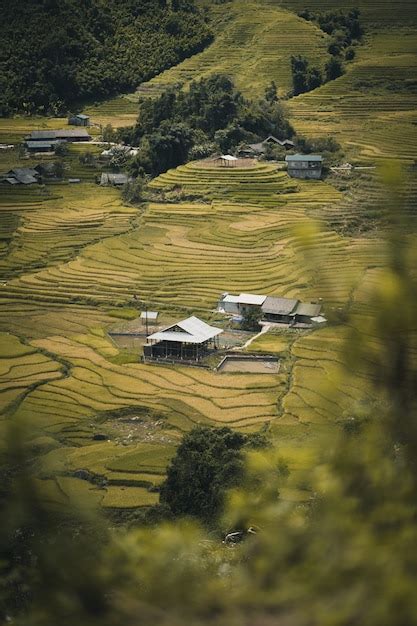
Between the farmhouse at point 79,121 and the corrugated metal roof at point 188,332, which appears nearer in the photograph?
the corrugated metal roof at point 188,332

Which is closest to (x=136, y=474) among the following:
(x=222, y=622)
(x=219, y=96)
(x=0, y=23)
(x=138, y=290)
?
(x=138, y=290)

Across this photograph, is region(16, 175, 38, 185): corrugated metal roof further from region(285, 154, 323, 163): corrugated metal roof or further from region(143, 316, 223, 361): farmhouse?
region(143, 316, 223, 361): farmhouse

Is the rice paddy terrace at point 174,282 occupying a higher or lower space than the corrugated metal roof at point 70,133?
lower

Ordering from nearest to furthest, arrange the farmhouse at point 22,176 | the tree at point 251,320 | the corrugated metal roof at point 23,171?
1. the tree at point 251,320
2. the farmhouse at point 22,176
3. the corrugated metal roof at point 23,171

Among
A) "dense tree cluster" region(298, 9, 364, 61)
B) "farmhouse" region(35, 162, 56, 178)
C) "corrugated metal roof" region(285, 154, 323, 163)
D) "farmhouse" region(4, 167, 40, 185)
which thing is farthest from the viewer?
"dense tree cluster" region(298, 9, 364, 61)

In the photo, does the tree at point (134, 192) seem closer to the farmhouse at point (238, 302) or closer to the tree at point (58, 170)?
the tree at point (58, 170)

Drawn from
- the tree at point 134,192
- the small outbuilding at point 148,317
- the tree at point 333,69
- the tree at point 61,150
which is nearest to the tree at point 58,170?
the tree at point 61,150

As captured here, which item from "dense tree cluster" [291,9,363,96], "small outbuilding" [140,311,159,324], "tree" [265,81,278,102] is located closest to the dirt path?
"small outbuilding" [140,311,159,324]
